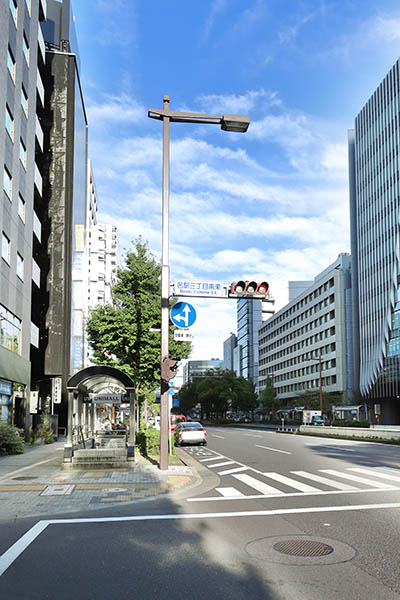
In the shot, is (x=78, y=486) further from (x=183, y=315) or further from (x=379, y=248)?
(x=379, y=248)

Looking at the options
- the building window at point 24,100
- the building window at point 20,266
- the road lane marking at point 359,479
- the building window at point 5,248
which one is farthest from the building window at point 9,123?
the road lane marking at point 359,479

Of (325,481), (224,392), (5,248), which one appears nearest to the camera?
(325,481)

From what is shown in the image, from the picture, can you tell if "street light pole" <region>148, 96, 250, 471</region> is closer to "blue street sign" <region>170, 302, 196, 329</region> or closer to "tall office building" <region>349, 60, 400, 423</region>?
"blue street sign" <region>170, 302, 196, 329</region>

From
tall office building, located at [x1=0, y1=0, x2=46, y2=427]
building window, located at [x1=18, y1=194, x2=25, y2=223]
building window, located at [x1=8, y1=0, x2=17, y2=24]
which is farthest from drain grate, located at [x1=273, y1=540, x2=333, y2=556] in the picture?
building window, located at [x1=8, y1=0, x2=17, y2=24]

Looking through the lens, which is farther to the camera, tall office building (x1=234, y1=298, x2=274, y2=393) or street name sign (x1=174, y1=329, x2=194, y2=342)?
tall office building (x1=234, y1=298, x2=274, y2=393)

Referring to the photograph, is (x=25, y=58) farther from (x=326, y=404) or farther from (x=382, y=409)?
(x=382, y=409)

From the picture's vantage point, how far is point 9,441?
23.1m

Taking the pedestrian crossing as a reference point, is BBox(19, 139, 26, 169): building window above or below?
above

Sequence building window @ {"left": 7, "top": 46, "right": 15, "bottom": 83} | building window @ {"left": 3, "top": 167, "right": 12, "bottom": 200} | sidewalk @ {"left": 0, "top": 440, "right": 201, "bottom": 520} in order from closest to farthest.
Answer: sidewalk @ {"left": 0, "top": 440, "right": 201, "bottom": 520}
building window @ {"left": 3, "top": 167, "right": 12, "bottom": 200}
building window @ {"left": 7, "top": 46, "right": 15, "bottom": 83}

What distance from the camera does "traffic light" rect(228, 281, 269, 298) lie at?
16.1 m

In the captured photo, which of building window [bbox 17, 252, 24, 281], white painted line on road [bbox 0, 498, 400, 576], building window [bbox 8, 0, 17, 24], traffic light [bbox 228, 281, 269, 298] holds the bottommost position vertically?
white painted line on road [bbox 0, 498, 400, 576]

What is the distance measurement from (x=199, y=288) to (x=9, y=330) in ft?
50.2

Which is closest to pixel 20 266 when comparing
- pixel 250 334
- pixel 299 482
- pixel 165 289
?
pixel 165 289

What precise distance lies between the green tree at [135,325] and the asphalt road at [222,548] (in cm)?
1662
